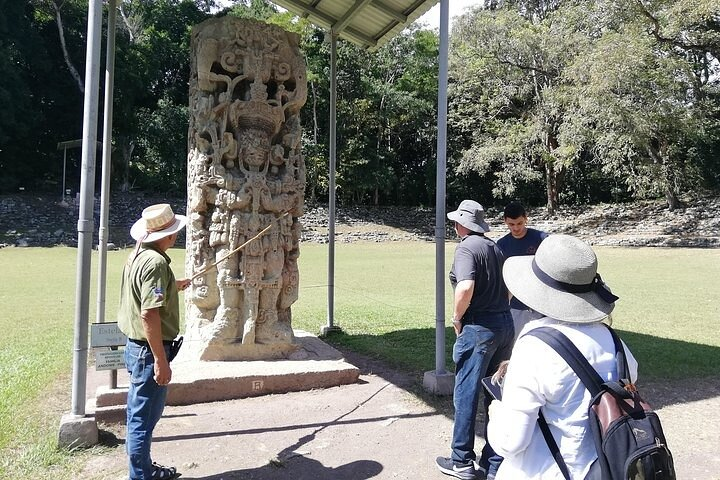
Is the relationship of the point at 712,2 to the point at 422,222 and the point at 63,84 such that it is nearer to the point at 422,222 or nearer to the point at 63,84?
the point at 422,222

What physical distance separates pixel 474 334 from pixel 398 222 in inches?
1100

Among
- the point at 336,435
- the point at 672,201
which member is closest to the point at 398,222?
the point at 672,201

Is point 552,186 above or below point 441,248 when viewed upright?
above

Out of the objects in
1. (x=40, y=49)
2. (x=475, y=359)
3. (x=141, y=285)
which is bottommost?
(x=475, y=359)

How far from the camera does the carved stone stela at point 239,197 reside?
17.6 feet

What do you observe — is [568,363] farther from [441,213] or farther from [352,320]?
[352,320]

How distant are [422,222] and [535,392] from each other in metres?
30.1

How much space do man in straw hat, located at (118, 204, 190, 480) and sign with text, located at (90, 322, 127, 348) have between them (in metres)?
0.78

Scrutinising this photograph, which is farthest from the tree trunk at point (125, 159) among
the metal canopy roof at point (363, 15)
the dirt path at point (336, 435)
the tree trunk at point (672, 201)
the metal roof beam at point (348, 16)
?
the tree trunk at point (672, 201)

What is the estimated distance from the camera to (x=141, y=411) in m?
3.00

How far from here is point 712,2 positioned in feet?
54.0

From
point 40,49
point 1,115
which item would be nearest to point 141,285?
point 1,115

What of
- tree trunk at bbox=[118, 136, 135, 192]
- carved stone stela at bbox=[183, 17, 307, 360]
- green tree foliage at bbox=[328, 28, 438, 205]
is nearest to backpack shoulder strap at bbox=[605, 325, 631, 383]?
carved stone stela at bbox=[183, 17, 307, 360]

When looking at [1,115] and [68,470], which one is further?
[1,115]
